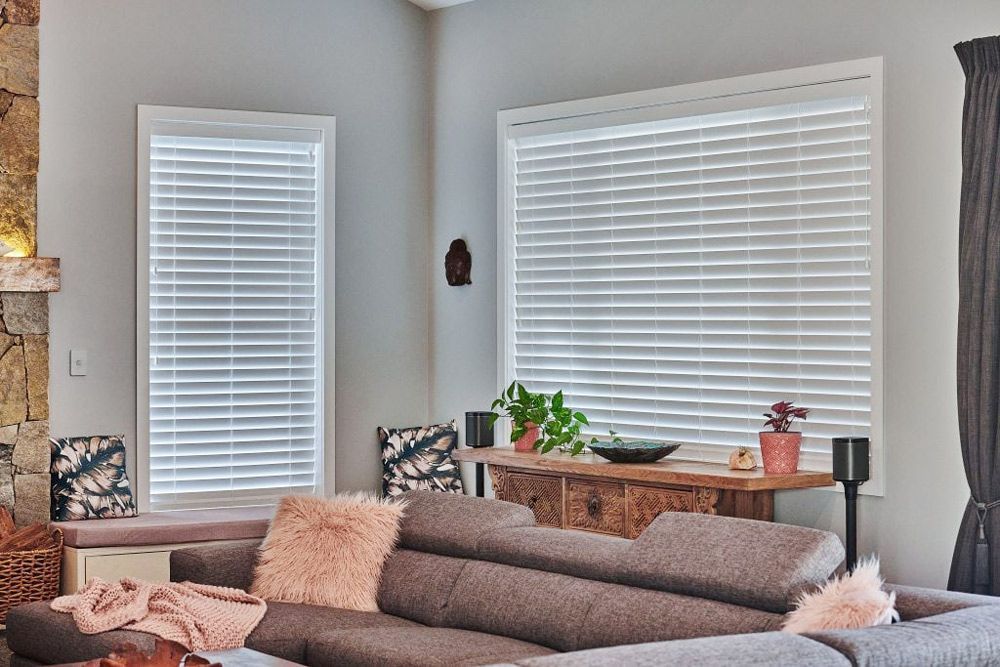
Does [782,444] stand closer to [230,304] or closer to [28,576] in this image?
[230,304]

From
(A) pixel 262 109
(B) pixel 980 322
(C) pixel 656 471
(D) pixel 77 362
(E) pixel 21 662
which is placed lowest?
(E) pixel 21 662

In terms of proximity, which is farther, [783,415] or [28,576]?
[28,576]

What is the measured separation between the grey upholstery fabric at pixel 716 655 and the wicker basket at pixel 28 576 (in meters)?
3.22

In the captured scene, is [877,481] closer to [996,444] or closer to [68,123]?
[996,444]

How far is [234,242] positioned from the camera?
5598 mm

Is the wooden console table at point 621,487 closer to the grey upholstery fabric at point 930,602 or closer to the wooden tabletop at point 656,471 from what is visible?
the wooden tabletop at point 656,471

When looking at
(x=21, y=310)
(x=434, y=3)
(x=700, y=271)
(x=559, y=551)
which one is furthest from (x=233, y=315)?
(x=559, y=551)

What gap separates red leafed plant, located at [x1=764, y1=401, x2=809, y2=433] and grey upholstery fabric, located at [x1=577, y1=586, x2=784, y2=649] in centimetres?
119

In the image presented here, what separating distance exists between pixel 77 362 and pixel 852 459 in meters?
3.37

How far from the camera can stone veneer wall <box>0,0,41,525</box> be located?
16.0ft

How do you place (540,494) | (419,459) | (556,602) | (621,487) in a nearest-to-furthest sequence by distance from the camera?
(556,602) → (621,487) → (540,494) → (419,459)

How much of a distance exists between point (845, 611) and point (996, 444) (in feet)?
4.70

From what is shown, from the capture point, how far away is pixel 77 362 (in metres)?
5.18

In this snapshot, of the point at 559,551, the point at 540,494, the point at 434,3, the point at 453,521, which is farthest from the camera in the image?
the point at 434,3
